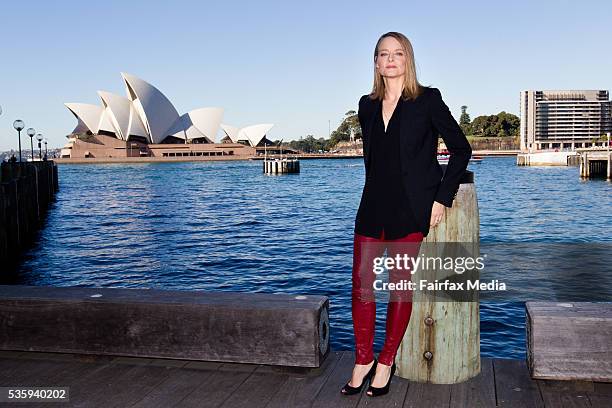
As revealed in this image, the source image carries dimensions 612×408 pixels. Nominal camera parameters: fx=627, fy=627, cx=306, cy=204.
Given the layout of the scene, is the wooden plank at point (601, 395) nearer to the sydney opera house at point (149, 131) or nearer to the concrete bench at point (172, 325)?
the concrete bench at point (172, 325)

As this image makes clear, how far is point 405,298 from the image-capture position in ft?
8.85

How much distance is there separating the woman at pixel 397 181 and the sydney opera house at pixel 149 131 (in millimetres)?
84066

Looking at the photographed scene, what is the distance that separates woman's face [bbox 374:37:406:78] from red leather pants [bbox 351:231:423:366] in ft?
2.25

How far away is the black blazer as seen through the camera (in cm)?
262

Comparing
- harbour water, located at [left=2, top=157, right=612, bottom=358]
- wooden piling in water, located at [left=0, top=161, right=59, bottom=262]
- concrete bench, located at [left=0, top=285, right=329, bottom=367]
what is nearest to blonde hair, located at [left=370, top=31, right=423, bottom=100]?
concrete bench, located at [left=0, top=285, right=329, bottom=367]

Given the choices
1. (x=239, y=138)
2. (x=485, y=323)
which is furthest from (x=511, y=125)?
(x=485, y=323)

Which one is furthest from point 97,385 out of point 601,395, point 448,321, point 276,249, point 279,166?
point 279,166

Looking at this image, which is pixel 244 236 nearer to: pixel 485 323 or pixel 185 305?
pixel 485 323

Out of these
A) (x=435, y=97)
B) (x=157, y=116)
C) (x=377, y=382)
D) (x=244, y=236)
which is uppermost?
(x=157, y=116)

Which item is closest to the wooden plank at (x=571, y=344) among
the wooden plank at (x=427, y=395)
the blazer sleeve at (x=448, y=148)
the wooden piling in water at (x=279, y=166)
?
the wooden plank at (x=427, y=395)

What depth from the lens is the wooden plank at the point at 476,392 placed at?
256 cm

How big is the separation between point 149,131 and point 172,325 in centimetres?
9914

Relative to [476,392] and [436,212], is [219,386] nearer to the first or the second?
[476,392]

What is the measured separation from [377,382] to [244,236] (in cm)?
1615
